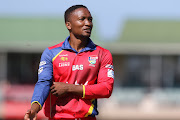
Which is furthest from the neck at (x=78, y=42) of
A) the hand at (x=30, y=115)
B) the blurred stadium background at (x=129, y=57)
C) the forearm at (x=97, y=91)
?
the blurred stadium background at (x=129, y=57)

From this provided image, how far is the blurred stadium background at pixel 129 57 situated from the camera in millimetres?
23438

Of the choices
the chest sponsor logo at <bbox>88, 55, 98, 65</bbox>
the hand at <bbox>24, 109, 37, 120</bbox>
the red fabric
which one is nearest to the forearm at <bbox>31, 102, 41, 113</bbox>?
the hand at <bbox>24, 109, 37, 120</bbox>

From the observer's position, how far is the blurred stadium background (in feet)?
76.9

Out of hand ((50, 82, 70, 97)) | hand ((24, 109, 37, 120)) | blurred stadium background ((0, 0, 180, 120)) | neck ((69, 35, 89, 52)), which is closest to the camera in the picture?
hand ((24, 109, 37, 120))

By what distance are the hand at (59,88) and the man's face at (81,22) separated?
49cm

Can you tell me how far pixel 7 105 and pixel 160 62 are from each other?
1484cm

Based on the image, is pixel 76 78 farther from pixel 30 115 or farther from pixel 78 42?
pixel 30 115

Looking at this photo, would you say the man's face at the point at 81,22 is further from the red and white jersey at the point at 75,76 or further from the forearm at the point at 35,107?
the forearm at the point at 35,107

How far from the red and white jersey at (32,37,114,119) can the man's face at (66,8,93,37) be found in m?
0.16

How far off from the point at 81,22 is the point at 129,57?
2613 cm

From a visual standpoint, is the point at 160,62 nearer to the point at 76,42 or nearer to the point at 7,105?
the point at 7,105

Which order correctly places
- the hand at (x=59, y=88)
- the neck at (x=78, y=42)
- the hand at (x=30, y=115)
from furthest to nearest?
the neck at (x=78, y=42), the hand at (x=59, y=88), the hand at (x=30, y=115)

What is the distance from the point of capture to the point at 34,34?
87.4 ft

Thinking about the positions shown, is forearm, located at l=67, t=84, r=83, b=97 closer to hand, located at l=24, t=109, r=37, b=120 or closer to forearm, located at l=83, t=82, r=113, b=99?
forearm, located at l=83, t=82, r=113, b=99
